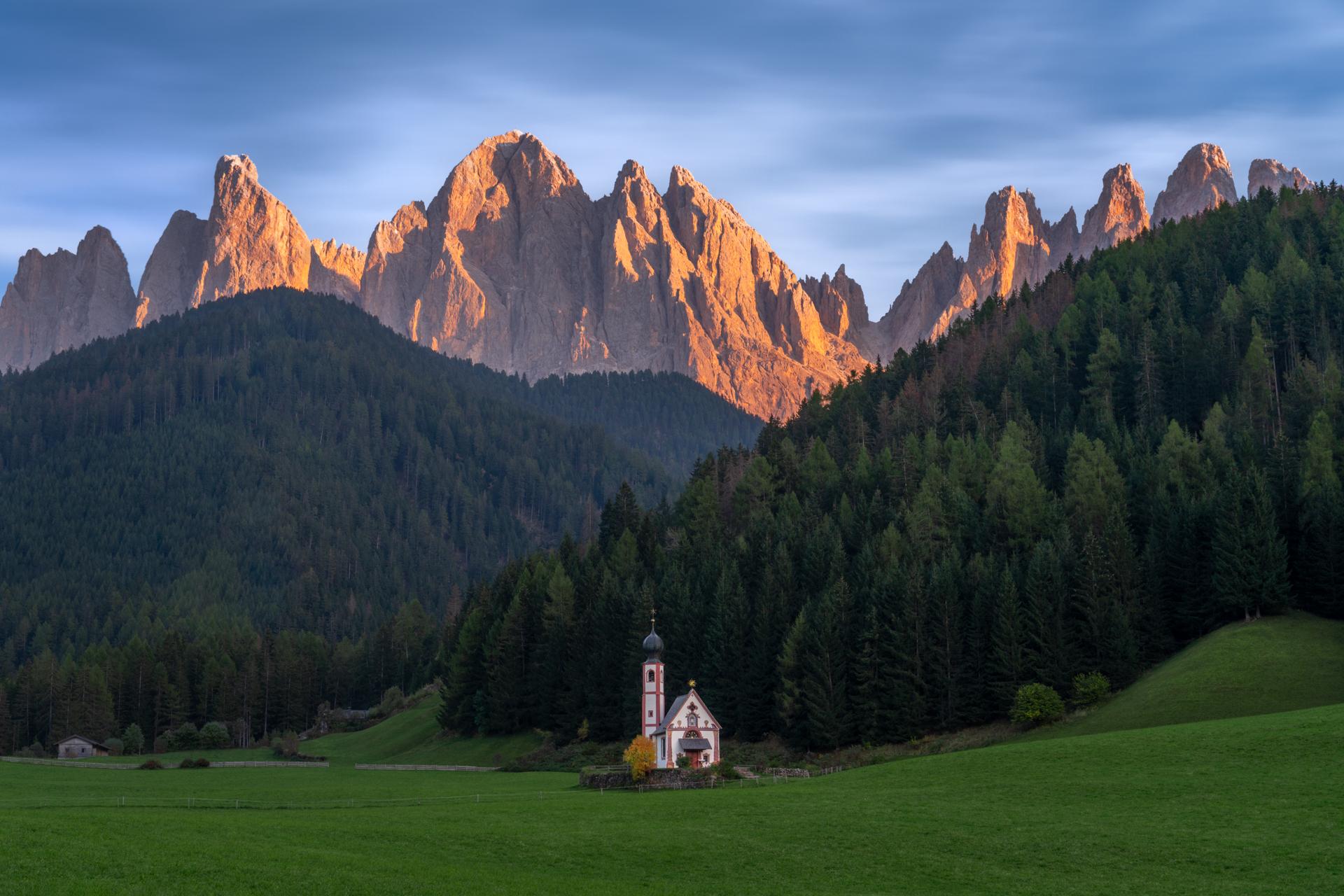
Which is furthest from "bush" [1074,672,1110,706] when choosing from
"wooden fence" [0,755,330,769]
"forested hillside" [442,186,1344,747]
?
"wooden fence" [0,755,330,769]

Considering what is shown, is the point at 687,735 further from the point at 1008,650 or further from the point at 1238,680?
the point at 1238,680

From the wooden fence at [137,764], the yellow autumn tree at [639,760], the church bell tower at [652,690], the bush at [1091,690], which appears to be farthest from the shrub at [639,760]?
the wooden fence at [137,764]

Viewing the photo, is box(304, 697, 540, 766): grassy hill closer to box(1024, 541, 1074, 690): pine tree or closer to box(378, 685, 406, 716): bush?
box(378, 685, 406, 716): bush

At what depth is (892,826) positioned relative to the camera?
48.3m

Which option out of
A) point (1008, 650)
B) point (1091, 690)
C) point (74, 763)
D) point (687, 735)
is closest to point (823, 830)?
point (687, 735)

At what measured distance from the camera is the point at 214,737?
136 meters

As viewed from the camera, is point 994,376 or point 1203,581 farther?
point 994,376

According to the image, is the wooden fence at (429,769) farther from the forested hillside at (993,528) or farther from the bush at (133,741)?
the bush at (133,741)

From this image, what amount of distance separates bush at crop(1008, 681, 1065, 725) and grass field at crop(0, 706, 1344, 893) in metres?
15.4

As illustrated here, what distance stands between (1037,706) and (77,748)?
9137 centimetres

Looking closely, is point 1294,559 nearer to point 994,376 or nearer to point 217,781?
point 994,376

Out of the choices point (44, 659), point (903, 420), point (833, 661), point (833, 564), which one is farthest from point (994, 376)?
point (44, 659)

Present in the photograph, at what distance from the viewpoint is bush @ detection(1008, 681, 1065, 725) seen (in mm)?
79750

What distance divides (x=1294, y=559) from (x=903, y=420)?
5323 centimetres
